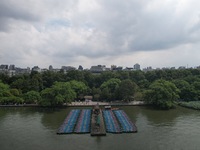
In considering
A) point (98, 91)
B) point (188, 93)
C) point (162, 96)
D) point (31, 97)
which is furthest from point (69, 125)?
point (188, 93)

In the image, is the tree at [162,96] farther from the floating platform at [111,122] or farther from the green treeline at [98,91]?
the floating platform at [111,122]

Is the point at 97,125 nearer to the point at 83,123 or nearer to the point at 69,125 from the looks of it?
the point at 83,123

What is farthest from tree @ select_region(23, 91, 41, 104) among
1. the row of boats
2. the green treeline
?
the row of boats

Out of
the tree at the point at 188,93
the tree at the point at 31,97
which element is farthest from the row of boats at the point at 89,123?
the tree at the point at 188,93

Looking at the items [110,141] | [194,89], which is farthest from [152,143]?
[194,89]

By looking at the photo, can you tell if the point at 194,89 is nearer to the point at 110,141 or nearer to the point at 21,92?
the point at 110,141

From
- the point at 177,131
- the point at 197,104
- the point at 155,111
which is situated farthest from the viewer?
Answer: the point at 197,104
